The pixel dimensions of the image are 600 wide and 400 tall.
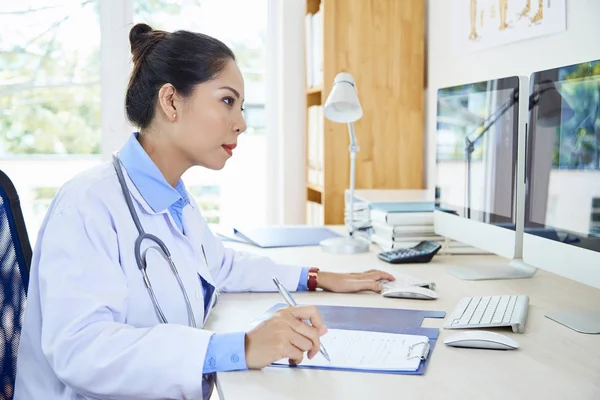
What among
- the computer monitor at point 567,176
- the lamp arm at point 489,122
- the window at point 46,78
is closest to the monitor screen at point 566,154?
the computer monitor at point 567,176

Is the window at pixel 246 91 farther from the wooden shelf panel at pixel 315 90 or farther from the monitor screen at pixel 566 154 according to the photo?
the monitor screen at pixel 566 154

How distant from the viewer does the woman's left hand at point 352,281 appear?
157 centimetres

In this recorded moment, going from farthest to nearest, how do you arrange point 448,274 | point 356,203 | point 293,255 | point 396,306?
1. point 356,203
2. point 293,255
3. point 448,274
4. point 396,306

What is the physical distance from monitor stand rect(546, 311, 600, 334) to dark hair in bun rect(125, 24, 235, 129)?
0.82m

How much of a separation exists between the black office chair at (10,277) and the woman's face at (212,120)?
0.33 meters

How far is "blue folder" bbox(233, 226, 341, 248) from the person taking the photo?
7.32 feet

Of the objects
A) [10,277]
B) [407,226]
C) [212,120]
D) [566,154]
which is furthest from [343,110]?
[10,277]

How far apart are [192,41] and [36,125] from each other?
208cm

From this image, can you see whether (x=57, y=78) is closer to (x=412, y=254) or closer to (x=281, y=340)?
(x=412, y=254)

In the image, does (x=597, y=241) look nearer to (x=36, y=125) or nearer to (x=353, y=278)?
(x=353, y=278)

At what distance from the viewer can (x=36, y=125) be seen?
3193mm

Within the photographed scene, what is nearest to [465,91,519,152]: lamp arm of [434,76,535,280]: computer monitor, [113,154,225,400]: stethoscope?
[434,76,535,280]: computer monitor

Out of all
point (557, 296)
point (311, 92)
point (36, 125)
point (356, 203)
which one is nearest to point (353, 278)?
point (557, 296)

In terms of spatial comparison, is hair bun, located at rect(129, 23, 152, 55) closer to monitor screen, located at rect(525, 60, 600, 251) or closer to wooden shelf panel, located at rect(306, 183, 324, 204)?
monitor screen, located at rect(525, 60, 600, 251)
